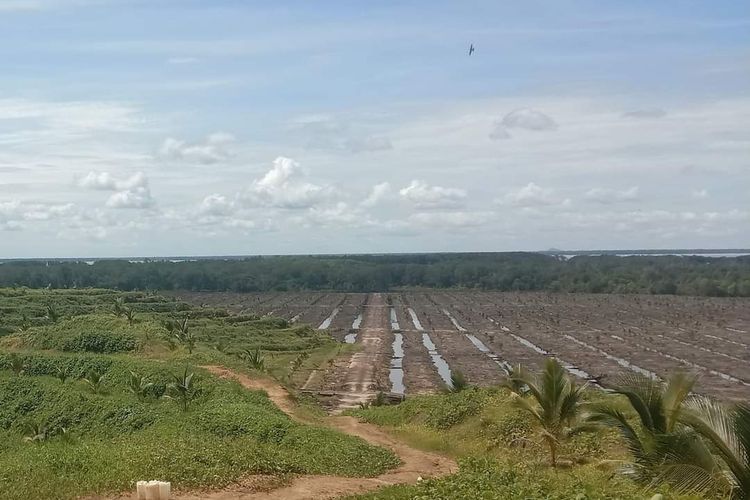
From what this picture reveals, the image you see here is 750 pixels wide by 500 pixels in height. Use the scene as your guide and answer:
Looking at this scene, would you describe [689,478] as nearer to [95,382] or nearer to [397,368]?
[95,382]

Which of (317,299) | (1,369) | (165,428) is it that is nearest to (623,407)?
(165,428)

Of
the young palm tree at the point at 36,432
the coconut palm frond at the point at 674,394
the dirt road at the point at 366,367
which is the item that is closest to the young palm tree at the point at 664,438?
the coconut palm frond at the point at 674,394

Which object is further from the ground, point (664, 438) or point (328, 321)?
point (664, 438)

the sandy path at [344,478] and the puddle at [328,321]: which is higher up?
the sandy path at [344,478]

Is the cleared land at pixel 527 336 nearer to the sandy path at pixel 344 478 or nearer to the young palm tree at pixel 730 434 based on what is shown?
the sandy path at pixel 344 478

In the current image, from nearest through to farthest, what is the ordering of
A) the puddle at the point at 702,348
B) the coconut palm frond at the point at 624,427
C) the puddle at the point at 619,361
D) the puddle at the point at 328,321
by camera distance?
the coconut palm frond at the point at 624,427 < the puddle at the point at 619,361 < the puddle at the point at 702,348 < the puddle at the point at 328,321

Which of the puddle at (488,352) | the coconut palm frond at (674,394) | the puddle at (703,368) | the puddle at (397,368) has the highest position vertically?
the coconut palm frond at (674,394)

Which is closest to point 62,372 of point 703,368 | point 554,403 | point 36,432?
point 36,432

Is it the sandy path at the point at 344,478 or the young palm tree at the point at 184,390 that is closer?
the sandy path at the point at 344,478
